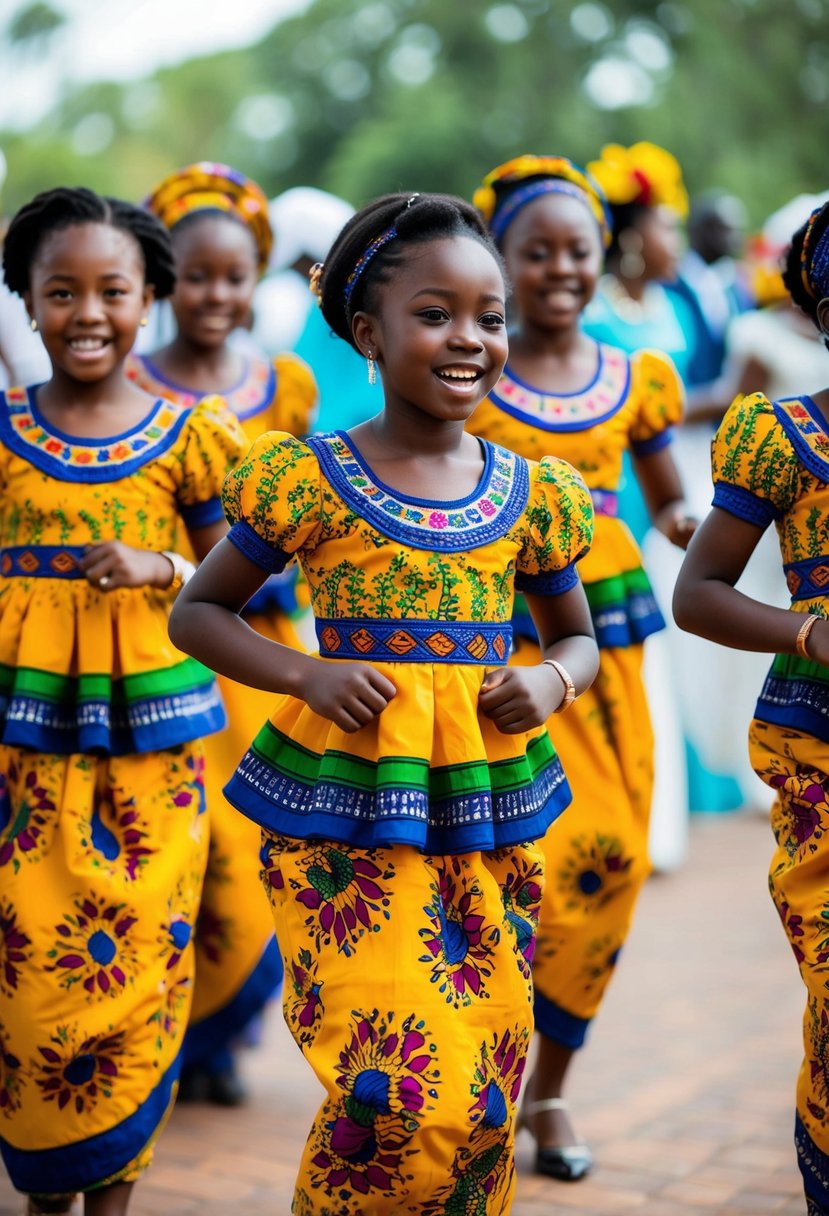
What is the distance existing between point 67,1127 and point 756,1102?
82.9 inches

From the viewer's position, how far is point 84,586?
3.69 m

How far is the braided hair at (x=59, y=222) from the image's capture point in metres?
3.81

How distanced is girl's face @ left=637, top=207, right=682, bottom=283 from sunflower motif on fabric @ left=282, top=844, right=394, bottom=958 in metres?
4.84

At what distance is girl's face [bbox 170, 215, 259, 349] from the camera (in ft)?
15.7

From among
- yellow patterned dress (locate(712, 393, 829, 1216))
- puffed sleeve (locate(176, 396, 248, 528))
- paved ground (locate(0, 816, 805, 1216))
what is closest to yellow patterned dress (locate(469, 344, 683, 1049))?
paved ground (locate(0, 816, 805, 1216))

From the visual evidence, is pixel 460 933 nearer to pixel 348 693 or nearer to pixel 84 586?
pixel 348 693

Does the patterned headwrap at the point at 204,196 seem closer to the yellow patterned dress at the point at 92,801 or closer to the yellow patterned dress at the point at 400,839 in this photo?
the yellow patterned dress at the point at 92,801

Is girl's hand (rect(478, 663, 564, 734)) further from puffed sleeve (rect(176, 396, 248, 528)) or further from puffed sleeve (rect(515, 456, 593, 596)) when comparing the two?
puffed sleeve (rect(176, 396, 248, 528))

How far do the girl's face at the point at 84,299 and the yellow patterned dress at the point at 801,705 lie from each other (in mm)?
1406

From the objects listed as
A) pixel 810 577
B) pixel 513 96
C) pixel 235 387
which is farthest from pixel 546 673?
pixel 513 96

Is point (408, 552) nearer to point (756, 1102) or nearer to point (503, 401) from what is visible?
point (503, 401)

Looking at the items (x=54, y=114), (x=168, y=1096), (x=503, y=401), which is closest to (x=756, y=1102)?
(x=168, y=1096)

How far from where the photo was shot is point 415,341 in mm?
2990

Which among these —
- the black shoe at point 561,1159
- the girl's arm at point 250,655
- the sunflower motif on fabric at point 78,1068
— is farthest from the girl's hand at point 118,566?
the black shoe at point 561,1159
